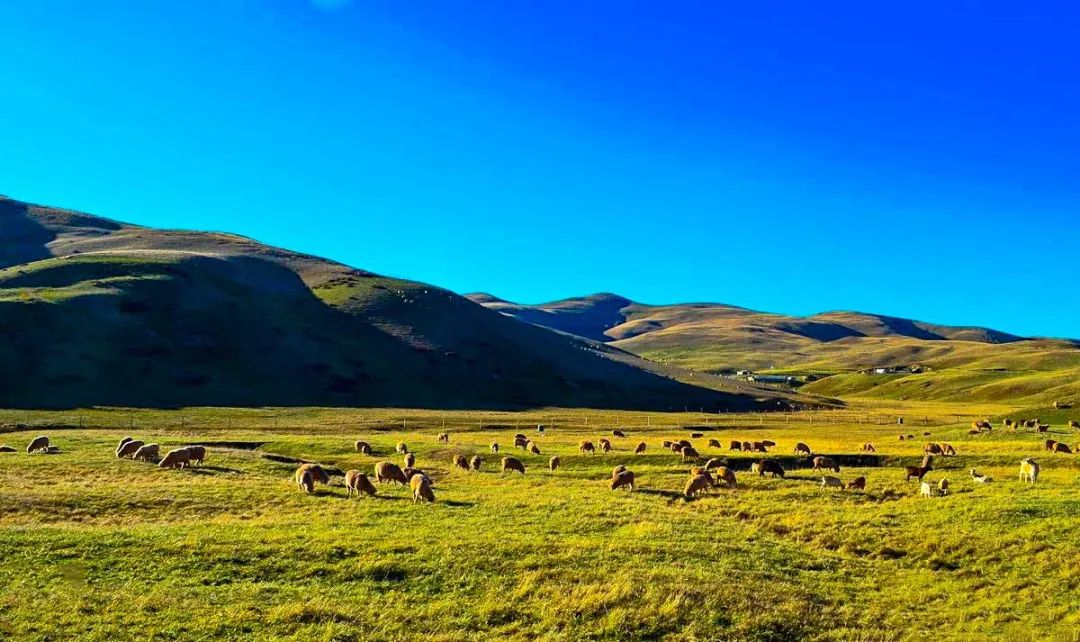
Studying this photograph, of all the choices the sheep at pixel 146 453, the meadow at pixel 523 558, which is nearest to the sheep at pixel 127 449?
the sheep at pixel 146 453

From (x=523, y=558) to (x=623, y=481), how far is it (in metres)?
14.4

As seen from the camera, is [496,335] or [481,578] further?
[496,335]

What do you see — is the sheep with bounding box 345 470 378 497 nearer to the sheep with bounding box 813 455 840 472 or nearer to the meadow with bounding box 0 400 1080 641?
the meadow with bounding box 0 400 1080 641

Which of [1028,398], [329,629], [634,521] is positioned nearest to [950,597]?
[634,521]

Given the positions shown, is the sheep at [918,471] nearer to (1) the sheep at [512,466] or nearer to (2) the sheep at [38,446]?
(1) the sheep at [512,466]

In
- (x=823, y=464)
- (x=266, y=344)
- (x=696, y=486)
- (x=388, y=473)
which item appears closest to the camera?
(x=696, y=486)

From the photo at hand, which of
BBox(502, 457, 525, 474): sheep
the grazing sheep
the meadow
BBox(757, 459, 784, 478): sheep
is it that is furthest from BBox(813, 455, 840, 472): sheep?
BBox(502, 457, 525, 474): sheep

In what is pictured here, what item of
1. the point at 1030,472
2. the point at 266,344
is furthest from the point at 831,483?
the point at 266,344

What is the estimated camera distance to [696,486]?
32.2m

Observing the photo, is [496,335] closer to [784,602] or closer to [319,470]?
[319,470]

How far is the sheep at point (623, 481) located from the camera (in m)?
33.2

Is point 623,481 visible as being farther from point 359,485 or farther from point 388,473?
point 359,485

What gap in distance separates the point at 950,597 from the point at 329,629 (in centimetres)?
1566

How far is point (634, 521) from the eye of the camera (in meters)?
25.2
